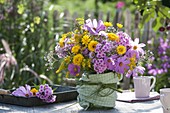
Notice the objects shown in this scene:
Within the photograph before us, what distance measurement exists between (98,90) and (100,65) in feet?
0.49

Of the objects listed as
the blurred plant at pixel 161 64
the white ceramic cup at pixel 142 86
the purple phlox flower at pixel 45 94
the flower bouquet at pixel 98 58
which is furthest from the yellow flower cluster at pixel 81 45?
the blurred plant at pixel 161 64

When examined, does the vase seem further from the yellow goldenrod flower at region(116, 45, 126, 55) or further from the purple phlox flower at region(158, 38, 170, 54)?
the purple phlox flower at region(158, 38, 170, 54)

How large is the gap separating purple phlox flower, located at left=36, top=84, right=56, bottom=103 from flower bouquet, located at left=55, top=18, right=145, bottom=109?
137 millimetres

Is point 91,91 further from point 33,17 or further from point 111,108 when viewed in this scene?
point 33,17

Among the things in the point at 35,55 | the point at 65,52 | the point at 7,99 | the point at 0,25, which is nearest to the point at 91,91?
the point at 65,52

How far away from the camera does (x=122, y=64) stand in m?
2.39

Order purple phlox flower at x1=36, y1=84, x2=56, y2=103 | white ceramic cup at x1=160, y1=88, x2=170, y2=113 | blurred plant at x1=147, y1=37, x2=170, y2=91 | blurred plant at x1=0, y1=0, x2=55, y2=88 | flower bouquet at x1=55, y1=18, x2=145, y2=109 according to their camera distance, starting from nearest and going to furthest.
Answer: white ceramic cup at x1=160, y1=88, x2=170, y2=113 → flower bouquet at x1=55, y1=18, x2=145, y2=109 → purple phlox flower at x1=36, y1=84, x2=56, y2=103 → blurred plant at x1=147, y1=37, x2=170, y2=91 → blurred plant at x1=0, y1=0, x2=55, y2=88

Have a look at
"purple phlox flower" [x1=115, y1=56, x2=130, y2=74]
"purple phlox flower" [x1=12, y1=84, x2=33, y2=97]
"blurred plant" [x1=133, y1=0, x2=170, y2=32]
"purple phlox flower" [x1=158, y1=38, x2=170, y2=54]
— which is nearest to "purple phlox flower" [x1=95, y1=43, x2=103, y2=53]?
"purple phlox flower" [x1=115, y1=56, x2=130, y2=74]

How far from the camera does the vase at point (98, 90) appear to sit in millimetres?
2457

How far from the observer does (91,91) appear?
8.11 feet

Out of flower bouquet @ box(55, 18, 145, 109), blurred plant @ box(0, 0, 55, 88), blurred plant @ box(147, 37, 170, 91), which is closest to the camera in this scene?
flower bouquet @ box(55, 18, 145, 109)

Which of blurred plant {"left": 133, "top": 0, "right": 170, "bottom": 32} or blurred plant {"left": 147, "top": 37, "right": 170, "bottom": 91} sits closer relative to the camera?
blurred plant {"left": 133, "top": 0, "right": 170, "bottom": 32}

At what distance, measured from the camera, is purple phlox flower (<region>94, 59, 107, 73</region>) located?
2371 mm

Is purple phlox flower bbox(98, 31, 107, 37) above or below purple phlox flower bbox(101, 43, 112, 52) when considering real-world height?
above
